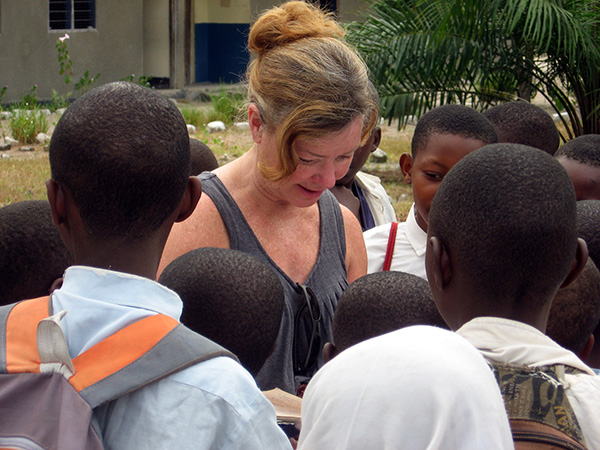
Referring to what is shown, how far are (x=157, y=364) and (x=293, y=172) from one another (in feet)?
4.07

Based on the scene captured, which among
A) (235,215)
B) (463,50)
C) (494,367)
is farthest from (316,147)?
(463,50)

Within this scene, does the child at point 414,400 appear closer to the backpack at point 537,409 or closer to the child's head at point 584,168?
the backpack at point 537,409

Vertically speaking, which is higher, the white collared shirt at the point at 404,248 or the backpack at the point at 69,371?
the backpack at the point at 69,371

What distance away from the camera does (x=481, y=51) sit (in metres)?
7.31

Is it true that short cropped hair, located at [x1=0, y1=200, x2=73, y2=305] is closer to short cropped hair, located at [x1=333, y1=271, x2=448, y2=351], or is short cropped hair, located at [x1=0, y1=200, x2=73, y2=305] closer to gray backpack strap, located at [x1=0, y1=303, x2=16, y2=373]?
gray backpack strap, located at [x1=0, y1=303, x2=16, y2=373]

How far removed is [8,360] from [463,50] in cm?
673

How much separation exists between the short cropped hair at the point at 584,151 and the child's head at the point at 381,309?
138 cm

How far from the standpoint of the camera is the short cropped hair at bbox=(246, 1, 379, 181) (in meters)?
2.29

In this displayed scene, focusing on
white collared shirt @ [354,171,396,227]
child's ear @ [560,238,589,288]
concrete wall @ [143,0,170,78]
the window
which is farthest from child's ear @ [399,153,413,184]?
concrete wall @ [143,0,170,78]

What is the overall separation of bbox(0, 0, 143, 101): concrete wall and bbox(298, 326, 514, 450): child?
1274 cm

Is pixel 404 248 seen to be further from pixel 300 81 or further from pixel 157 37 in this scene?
pixel 157 37

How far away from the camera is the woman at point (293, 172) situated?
2303 mm

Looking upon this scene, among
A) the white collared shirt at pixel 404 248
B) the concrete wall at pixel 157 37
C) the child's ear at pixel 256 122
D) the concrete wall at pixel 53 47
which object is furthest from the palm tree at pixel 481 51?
the concrete wall at pixel 157 37

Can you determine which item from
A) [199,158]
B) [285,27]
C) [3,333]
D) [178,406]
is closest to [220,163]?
[199,158]
